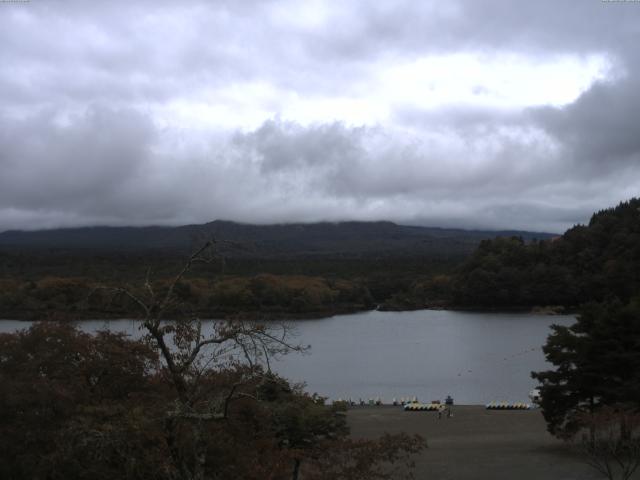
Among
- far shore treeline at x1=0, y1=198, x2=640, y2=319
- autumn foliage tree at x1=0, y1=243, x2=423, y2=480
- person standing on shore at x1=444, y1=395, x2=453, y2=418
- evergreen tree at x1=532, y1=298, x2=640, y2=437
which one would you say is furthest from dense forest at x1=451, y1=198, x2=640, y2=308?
autumn foliage tree at x1=0, y1=243, x2=423, y2=480

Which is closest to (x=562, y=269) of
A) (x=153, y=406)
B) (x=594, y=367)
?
(x=594, y=367)

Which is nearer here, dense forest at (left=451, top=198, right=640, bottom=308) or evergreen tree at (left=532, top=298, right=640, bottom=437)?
evergreen tree at (left=532, top=298, right=640, bottom=437)

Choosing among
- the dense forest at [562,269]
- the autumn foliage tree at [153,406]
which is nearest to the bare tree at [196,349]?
the autumn foliage tree at [153,406]

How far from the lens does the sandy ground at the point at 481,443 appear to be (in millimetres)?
18297

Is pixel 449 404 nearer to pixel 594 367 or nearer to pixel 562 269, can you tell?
pixel 594 367

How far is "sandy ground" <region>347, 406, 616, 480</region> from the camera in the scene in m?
18.3

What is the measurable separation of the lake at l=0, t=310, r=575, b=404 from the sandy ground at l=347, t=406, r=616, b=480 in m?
6.08

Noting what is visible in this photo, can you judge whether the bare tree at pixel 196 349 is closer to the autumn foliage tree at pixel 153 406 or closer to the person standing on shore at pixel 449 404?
the autumn foliage tree at pixel 153 406

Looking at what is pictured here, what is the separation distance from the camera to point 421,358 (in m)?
48.5

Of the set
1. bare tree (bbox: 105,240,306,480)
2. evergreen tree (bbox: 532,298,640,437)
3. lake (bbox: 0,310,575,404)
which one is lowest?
lake (bbox: 0,310,575,404)

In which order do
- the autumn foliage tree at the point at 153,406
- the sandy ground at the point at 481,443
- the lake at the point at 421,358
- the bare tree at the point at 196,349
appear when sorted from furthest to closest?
the lake at the point at 421,358, the sandy ground at the point at 481,443, the autumn foliage tree at the point at 153,406, the bare tree at the point at 196,349

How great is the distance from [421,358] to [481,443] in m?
25.6

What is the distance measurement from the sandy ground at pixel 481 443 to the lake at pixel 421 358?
6.08m

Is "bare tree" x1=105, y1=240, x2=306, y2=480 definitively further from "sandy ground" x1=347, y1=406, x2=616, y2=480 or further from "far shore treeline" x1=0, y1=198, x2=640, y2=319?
"far shore treeline" x1=0, y1=198, x2=640, y2=319
